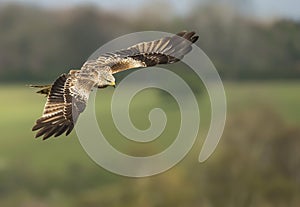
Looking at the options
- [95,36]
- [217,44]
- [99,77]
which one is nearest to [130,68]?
[99,77]

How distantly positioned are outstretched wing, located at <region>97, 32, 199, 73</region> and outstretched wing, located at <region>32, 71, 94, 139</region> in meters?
0.38

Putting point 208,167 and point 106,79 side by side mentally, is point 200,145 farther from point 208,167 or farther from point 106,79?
point 106,79

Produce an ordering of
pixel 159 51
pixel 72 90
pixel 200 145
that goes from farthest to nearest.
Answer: pixel 200 145 → pixel 159 51 → pixel 72 90

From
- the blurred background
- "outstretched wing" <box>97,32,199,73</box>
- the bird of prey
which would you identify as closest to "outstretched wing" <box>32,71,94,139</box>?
the bird of prey

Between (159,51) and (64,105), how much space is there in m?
Answer: 0.86

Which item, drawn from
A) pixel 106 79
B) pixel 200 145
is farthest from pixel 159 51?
pixel 200 145

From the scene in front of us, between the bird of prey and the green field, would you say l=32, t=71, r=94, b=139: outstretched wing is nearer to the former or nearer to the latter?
the bird of prey

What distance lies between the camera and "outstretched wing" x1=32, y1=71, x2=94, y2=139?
8.34 ft

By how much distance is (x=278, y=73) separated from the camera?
22047 mm

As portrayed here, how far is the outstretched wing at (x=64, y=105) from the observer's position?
2.54m

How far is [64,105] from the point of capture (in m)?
2.63

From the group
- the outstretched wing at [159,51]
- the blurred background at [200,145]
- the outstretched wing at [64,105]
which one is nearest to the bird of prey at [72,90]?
the outstretched wing at [64,105]

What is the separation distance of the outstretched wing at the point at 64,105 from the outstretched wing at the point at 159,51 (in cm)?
38

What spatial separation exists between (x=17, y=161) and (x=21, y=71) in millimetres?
2735
